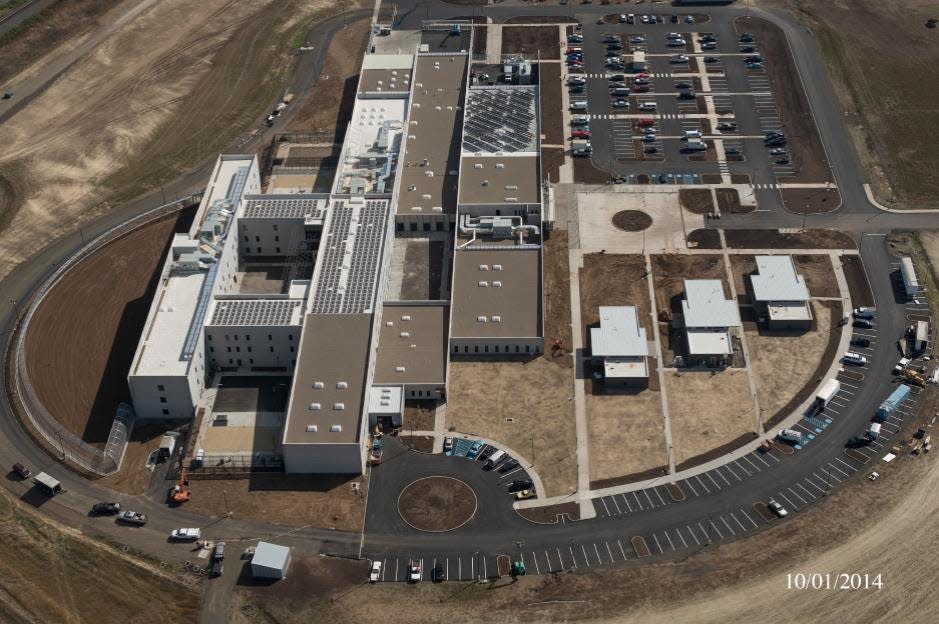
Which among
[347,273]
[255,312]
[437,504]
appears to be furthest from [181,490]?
[347,273]

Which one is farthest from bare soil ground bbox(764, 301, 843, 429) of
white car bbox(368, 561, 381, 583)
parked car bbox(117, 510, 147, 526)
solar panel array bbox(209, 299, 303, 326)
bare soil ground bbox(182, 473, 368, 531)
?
parked car bbox(117, 510, 147, 526)

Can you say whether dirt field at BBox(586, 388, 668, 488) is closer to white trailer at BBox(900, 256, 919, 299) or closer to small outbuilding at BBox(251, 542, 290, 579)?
small outbuilding at BBox(251, 542, 290, 579)

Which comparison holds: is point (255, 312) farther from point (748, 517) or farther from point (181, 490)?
point (748, 517)

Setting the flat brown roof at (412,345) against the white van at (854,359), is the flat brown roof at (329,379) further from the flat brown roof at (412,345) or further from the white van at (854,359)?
the white van at (854,359)

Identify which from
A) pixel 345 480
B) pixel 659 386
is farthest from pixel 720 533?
pixel 345 480

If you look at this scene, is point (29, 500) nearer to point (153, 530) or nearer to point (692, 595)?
point (153, 530)

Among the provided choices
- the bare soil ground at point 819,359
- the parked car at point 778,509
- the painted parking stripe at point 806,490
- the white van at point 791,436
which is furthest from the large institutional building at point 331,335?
the painted parking stripe at point 806,490

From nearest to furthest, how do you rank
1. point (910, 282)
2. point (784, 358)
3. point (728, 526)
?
1. point (728, 526)
2. point (784, 358)
3. point (910, 282)
